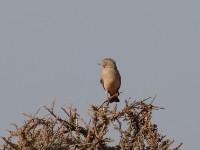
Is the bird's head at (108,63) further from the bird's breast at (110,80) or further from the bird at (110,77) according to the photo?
the bird's breast at (110,80)

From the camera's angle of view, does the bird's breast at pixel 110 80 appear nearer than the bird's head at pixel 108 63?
Yes

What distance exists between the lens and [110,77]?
14.0 m

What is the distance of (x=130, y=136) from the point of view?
8.37m

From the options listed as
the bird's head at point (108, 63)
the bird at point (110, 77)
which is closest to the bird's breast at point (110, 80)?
the bird at point (110, 77)

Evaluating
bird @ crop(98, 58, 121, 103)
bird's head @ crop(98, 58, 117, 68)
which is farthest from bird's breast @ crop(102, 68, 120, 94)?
bird's head @ crop(98, 58, 117, 68)

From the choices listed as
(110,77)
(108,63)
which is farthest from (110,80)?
(108,63)

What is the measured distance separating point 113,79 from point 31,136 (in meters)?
6.18

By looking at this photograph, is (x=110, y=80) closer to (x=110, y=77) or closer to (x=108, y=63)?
(x=110, y=77)

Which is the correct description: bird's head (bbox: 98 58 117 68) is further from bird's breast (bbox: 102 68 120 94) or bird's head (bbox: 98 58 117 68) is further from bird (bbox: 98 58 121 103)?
bird's breast (bbox: 102 68 120 94)

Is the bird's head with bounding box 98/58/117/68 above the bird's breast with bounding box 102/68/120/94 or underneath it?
above

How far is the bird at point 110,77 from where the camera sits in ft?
45.4

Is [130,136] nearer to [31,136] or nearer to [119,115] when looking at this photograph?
[119,115]

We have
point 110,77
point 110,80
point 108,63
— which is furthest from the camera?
point 108,63

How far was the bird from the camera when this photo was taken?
1383 centimetres
